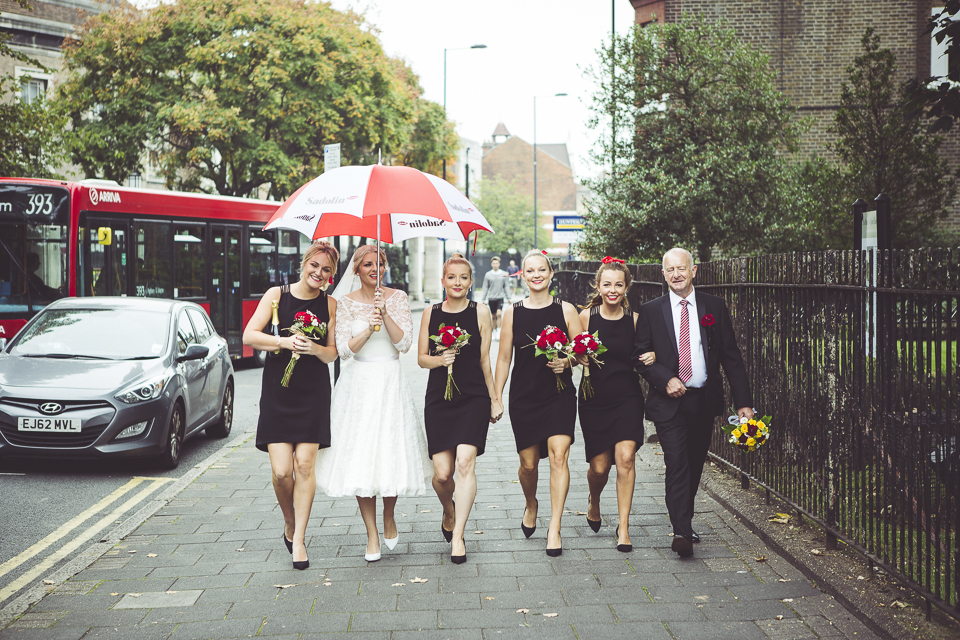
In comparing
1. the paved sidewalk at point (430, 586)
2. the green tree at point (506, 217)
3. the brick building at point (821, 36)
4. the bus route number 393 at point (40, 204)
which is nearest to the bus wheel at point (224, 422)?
the paved sidewalk at point (430, 586)

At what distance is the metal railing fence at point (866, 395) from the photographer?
396cm

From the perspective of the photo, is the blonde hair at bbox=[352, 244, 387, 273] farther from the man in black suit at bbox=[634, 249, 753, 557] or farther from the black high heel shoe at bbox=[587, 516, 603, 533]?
the black high heel shoe at bbox=[587, 516, 603, 533]

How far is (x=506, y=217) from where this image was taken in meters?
75.9

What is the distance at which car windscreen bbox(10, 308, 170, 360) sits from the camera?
8.71 meters

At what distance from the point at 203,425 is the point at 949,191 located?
1134 cm

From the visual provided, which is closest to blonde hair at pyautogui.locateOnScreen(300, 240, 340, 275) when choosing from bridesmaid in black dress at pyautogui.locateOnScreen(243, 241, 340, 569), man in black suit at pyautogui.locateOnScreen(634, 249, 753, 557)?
bridesmaid in black dress at pyautogui.locateOnScreen(243, 241, 340, 569)

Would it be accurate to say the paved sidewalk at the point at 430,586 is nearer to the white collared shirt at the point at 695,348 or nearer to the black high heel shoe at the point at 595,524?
the black high heel shoe at the point at 595,524

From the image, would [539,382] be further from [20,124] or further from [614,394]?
[20,124]

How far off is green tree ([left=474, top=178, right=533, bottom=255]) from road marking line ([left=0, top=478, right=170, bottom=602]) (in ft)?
221

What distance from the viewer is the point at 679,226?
16.0 m

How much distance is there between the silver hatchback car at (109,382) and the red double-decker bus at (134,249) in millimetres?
376

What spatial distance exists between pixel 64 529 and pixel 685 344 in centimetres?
431

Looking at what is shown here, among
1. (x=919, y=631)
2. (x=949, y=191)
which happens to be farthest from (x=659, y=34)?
(x=919, y=631)

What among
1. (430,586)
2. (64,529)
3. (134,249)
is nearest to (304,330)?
(430,586)
